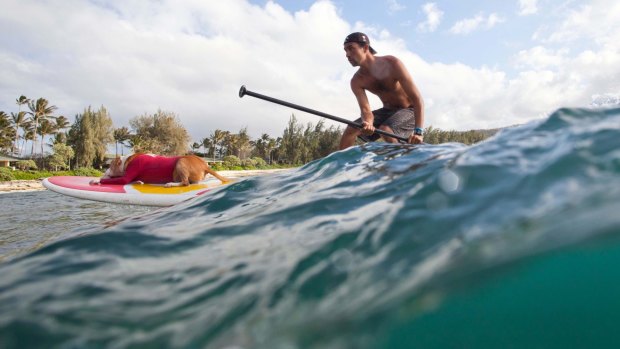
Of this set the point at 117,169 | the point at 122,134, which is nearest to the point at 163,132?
the point at 122,134

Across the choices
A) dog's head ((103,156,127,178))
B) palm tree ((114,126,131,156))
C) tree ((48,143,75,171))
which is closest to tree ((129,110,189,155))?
palm tree ((114,126,131,156))

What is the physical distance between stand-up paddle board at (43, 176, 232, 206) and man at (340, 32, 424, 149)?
2.27 m

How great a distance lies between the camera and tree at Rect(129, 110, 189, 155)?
147ft

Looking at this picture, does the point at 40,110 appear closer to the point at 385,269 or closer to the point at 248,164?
the point at 248,164

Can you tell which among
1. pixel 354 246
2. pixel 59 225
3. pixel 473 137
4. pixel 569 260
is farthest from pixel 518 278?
pixel 473 137

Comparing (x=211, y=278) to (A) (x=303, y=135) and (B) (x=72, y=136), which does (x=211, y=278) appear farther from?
(A) (x=303, y=135)

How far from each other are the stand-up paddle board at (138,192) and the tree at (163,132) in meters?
39.7

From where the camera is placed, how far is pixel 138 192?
5.79 meters

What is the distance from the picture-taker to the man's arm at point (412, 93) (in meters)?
4.39

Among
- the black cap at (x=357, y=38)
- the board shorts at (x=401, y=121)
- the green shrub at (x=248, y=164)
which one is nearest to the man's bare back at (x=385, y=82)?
the board shorts at (x=401, y=121)

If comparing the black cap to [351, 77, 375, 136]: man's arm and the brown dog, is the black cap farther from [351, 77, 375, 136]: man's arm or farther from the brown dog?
the brown dog

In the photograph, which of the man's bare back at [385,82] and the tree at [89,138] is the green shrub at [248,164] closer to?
the tree at [89,138]

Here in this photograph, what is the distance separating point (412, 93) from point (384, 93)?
1.54ft

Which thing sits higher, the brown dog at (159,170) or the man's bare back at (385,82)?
the man's bare back at (385,82)
